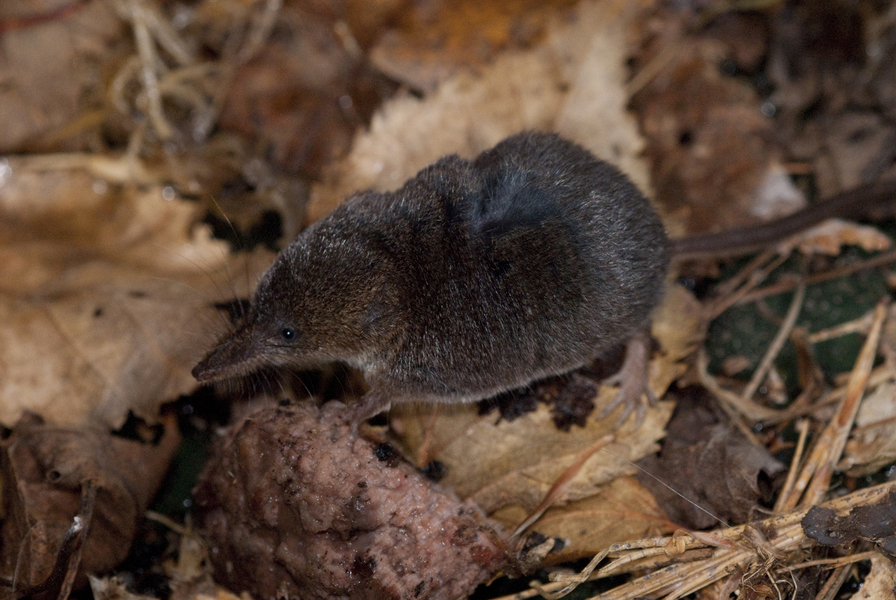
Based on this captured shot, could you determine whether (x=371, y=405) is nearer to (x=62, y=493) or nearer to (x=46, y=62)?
(x=62, y=493)

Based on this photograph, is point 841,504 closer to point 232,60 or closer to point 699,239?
point 699,239

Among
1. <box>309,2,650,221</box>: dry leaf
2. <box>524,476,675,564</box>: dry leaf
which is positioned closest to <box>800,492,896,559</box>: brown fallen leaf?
<box>524,476,675,564</box>: dry leaf

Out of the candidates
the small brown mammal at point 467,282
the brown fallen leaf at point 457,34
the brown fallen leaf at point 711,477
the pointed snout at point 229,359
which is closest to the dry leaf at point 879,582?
the brown fallen leaf at point 711,477

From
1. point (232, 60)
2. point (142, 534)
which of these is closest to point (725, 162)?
point (232, 60)

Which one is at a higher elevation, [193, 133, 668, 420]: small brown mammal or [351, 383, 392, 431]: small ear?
[193, 133, 668, 420]: small brown mammal

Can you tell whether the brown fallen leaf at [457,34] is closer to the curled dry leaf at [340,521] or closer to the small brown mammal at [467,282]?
the small brown mammal at [467,282]

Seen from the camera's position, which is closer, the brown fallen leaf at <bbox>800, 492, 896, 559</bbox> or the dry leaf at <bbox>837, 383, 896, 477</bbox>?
the brown fallen leaf at <bbox>800, 492, 896, 559</bbox>

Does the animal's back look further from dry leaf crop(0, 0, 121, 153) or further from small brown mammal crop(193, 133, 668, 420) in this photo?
dry leaf crop(0, 0, 121, 153)
